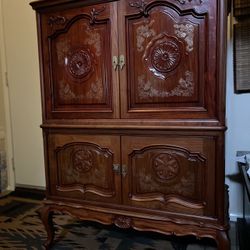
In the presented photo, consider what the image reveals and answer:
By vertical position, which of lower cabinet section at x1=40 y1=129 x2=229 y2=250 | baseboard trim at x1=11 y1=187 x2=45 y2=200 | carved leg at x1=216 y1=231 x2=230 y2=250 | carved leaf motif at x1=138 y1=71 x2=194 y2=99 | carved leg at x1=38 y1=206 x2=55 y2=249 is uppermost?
carved leaf motif at x1=138 y1=71 x2=194 y2=99

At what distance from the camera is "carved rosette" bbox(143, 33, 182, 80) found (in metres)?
1.30

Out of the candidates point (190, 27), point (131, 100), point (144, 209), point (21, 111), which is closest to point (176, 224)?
point (144, 209)

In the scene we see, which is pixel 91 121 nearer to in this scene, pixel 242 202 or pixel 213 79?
pixel 213 79

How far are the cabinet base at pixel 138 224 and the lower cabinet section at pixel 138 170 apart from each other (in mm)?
63

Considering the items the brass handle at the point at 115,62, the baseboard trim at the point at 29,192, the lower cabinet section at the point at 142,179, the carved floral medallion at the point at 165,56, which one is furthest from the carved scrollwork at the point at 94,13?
the baseboard trim at the point at 29,192

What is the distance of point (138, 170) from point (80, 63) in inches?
26.9

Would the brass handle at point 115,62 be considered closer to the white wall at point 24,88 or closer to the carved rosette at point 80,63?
the carved rosette at point 80,63

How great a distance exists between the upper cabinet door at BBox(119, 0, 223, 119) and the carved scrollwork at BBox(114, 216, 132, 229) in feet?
1.88

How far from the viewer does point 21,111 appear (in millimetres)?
2844

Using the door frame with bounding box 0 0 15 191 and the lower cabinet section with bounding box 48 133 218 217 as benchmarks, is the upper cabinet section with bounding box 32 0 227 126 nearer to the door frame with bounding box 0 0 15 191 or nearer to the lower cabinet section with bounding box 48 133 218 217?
the lower cabinet section with bounding box 48 133 218 217

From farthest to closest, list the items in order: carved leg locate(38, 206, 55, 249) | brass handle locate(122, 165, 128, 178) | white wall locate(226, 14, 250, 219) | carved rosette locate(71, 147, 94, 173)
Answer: white wall locate(226, 14, 250, 219)
carved leg locate(38, 206, 55, 249)
carved rosette locate(71, 147, 94, 173)
brass handle locate(122, 165, 128, 178)

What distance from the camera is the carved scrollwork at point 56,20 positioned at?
152 cm

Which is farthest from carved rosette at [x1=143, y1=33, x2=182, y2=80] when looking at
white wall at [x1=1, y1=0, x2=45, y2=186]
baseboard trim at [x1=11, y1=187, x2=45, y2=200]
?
baseboard trim at [x1=11, y1=187, x2=45, y2=200]

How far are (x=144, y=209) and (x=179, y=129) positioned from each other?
0.48m
